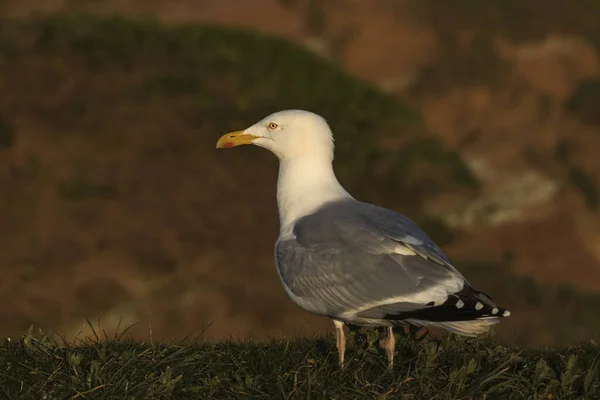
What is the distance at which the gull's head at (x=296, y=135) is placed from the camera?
9594 millimetres

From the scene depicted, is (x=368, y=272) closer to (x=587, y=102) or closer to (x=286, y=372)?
(x=286, y=372)

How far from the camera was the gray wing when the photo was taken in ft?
26.2

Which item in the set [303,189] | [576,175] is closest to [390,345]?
[303,189]

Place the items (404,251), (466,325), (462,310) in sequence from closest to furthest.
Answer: (462,310)
(466,325)
(404,251)

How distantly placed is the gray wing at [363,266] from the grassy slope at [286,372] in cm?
40

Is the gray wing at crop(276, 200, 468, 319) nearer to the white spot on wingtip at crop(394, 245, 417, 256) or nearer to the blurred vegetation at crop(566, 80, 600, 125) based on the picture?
the white spot on wingtip at crop(394, 245, 417, 256)

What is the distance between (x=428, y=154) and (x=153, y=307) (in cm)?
880

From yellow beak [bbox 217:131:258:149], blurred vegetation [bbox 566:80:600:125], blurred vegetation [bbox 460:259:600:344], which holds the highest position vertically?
yellow beak [bbox 217:131:258:149]

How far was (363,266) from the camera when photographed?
8.29 m

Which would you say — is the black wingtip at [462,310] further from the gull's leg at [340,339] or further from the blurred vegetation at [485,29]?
the blurred vegetation at [485,29]

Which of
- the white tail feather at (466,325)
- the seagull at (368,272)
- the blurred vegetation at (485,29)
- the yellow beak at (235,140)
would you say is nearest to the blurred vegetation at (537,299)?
the blurred vegetation at (485,29)

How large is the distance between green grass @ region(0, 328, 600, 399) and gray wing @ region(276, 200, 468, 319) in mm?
397

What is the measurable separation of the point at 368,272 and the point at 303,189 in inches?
54.1

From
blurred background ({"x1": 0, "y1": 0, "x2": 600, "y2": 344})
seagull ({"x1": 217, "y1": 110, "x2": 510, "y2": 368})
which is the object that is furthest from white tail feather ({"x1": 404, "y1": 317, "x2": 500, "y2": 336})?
blurred background ({"x1": 0, "y1": 0, "x2": 600, "y2": 344})
